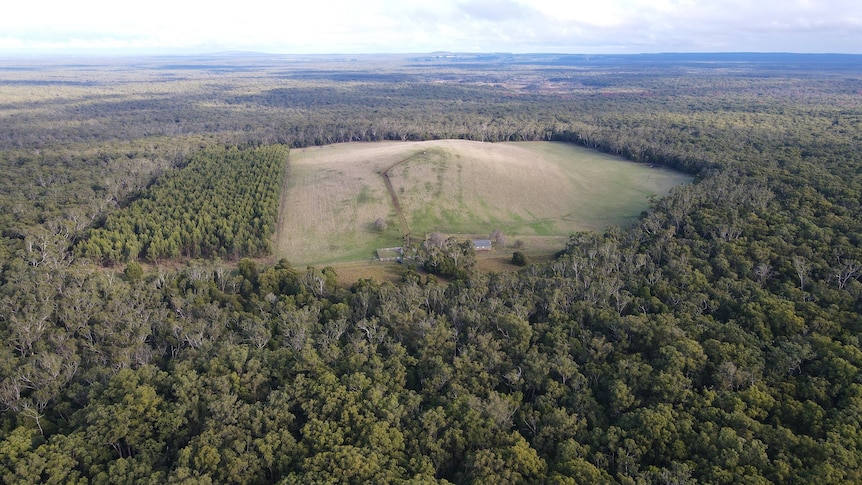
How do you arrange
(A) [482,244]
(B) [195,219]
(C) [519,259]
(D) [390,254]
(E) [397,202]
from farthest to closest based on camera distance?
(E) [397,202]
(B) [195,219]
(A) [482,244]
(D) [390,254]
(C) [519,259]

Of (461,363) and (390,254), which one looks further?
(390,254)

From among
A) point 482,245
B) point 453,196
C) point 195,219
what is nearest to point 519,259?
point 482,245

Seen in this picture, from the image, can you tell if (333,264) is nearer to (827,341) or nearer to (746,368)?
(746,368)

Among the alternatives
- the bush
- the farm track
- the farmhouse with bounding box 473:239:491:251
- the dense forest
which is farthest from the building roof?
the farm track

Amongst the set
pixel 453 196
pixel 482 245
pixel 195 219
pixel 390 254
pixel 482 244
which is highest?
pixel 453 196

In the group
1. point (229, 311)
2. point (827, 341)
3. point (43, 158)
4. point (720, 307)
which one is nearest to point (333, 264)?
point (229, 311)

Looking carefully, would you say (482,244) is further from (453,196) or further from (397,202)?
(397,202)
